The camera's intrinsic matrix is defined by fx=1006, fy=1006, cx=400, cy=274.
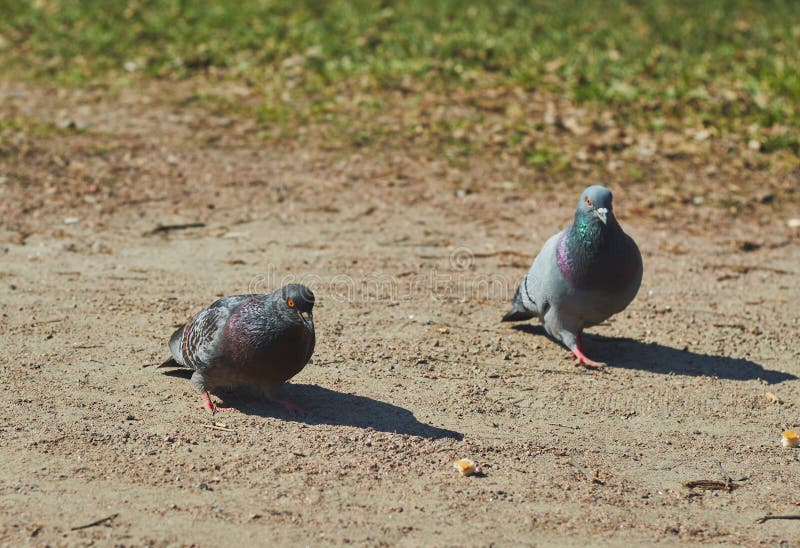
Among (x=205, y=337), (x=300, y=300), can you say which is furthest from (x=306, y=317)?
(x=205, y=337)

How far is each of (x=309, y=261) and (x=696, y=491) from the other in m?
3.35

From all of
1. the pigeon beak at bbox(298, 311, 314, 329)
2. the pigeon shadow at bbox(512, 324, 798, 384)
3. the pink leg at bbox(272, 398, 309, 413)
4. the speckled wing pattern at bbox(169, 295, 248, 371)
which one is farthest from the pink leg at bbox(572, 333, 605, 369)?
the speckled wing pattern at bbox(169, 295, 248, 371)

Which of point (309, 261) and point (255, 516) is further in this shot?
point (309, 261)

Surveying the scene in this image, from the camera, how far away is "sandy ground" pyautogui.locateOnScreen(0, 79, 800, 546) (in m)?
3.97

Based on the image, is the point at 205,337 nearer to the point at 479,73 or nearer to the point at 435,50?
the point at 479,73

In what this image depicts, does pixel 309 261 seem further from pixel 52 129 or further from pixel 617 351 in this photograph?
pixel 52 129

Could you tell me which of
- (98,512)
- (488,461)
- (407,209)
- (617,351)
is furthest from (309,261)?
(98,512)

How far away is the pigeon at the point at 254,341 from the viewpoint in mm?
4410

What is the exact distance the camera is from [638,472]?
4441mm

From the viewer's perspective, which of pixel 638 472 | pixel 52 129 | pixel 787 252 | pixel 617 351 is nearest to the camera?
pixel 638 472

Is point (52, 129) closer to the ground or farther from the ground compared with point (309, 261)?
farther from the ground

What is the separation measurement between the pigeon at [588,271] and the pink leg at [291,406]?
156cm

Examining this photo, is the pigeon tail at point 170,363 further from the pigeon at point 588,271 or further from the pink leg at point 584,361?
the pink leg at point 584,361

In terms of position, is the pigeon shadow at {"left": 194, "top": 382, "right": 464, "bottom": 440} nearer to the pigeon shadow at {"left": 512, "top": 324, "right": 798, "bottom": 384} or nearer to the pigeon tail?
the pigeon tail
